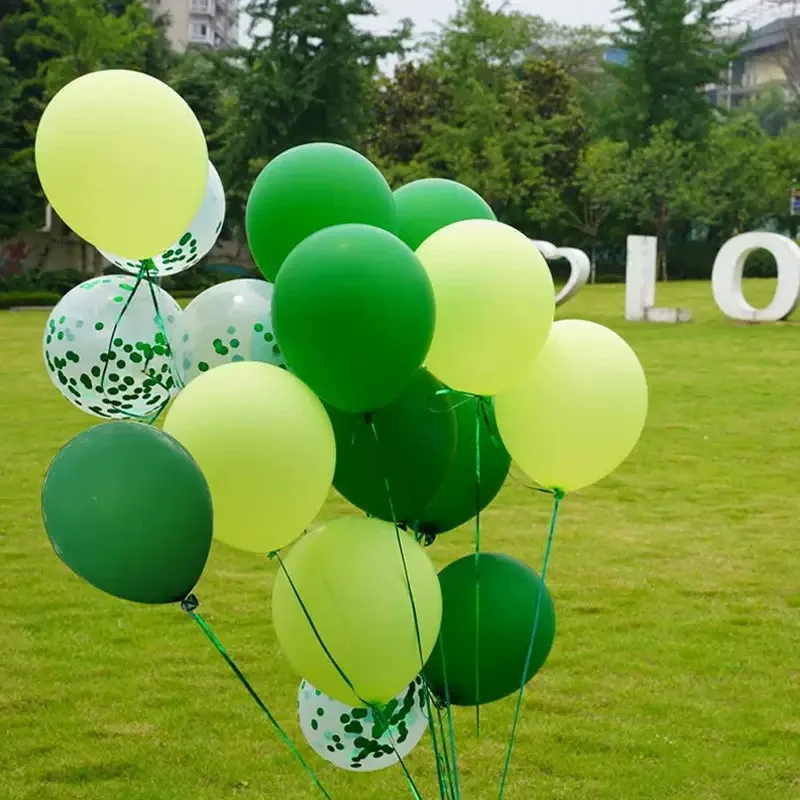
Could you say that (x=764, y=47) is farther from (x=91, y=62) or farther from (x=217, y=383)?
(x=217, y=383)

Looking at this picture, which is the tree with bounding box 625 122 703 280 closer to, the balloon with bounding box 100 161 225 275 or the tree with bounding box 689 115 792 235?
the tree with bounding box 689 115 792 235

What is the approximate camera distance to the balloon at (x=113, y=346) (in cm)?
270

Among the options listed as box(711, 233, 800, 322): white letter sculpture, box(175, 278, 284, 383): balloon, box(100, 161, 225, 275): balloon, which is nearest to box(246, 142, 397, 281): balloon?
box(175, 278, 284, 383): balloon

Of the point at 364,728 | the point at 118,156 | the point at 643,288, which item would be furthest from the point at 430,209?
the point at 643,288

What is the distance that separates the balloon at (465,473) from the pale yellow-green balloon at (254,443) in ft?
1.83

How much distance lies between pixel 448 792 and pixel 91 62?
1172 inches

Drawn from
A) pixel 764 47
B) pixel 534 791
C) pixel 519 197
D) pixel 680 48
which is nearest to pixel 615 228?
pixel 519 197

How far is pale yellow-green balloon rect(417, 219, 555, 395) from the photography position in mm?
2396

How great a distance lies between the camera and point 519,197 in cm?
3603

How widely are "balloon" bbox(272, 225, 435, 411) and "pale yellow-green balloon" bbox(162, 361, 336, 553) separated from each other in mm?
88

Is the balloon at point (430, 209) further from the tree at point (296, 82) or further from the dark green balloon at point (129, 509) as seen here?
the tree at point (296, 82)

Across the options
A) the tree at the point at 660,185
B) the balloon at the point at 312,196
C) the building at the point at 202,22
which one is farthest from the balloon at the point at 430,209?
the building at the point at 202,22

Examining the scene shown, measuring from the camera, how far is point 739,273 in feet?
63.2

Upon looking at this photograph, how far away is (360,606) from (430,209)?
37.0 inches
